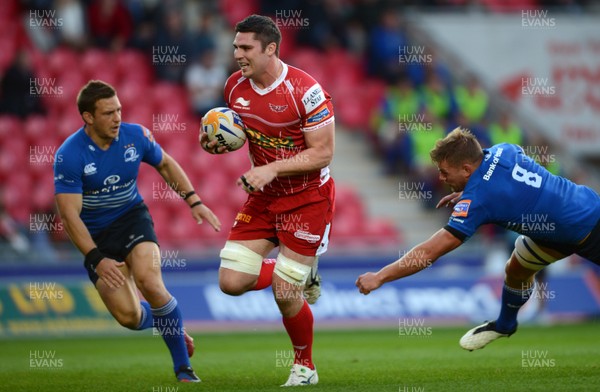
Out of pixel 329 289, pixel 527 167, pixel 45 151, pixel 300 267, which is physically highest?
pixel 527 167

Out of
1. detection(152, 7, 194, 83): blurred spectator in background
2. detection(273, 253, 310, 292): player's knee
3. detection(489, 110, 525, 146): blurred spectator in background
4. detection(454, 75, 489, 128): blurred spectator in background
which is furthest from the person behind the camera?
detection(454, 75, 489, 128): blurred spectator in background

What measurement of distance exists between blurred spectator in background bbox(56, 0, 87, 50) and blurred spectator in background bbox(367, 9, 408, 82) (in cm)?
593

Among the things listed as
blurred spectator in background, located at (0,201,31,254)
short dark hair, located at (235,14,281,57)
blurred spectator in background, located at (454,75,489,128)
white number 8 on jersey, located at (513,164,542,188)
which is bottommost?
blurred spectator in background, located at (0,201,31,254)

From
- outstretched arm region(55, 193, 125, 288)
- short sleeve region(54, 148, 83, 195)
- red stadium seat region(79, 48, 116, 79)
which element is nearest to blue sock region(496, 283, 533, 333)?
outstretched arm region(55, 193, 125, 288)

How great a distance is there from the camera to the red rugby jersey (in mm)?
8125

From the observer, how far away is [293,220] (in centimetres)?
834

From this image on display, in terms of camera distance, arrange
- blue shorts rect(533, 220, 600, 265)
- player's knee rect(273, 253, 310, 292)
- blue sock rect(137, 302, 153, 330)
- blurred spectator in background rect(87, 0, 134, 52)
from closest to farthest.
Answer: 1. blue shorts rect(533, 220, 600, 265)
2. player's knee rect(273, 253, 310, 292)
3. blue sock rect(137, 302, 153, 330)
4. blurred spectator in background rect(87, 0, 134, 52)

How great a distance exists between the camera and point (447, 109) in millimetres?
19281

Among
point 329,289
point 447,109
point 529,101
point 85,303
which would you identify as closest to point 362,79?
point 447,109

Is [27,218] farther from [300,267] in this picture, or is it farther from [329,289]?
[300,267]

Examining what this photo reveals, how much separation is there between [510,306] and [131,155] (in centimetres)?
363

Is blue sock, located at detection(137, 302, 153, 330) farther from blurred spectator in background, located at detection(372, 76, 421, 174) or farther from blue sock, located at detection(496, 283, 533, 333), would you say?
blurred spectator in background, located at detection(372, 76, 421, 174)

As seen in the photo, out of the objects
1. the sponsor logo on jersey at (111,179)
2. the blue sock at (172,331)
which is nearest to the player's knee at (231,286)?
the blue sock at (172,331)

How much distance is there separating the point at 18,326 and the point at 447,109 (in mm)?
9182
